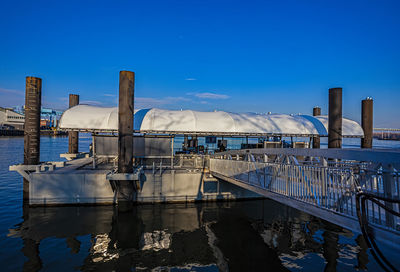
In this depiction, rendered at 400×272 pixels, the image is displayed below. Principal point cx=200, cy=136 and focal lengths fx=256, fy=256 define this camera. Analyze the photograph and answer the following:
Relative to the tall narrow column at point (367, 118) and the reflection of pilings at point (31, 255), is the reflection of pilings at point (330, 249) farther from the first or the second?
the tall narrow column at point (367, 118)

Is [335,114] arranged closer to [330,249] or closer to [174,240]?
[330,249]

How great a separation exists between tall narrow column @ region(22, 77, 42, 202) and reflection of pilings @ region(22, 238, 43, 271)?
6.00 metres

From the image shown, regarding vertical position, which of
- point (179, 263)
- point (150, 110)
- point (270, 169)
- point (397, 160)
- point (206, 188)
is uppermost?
point (150, 110)

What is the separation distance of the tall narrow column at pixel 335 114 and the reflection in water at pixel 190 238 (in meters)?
4.96

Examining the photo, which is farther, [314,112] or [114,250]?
[314,112]

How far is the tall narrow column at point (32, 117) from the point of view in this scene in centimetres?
1488

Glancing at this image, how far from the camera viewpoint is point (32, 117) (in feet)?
48.9

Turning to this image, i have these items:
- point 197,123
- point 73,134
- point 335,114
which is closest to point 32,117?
point 73,134

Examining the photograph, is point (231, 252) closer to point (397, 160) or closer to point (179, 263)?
point (179, 263)

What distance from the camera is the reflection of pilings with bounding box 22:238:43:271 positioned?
8.84m

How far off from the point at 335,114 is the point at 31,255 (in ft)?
52.9

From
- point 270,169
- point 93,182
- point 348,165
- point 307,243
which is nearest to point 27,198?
point 93,182

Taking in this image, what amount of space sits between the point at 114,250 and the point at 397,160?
9.78 metres

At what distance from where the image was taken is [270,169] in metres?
9.20
